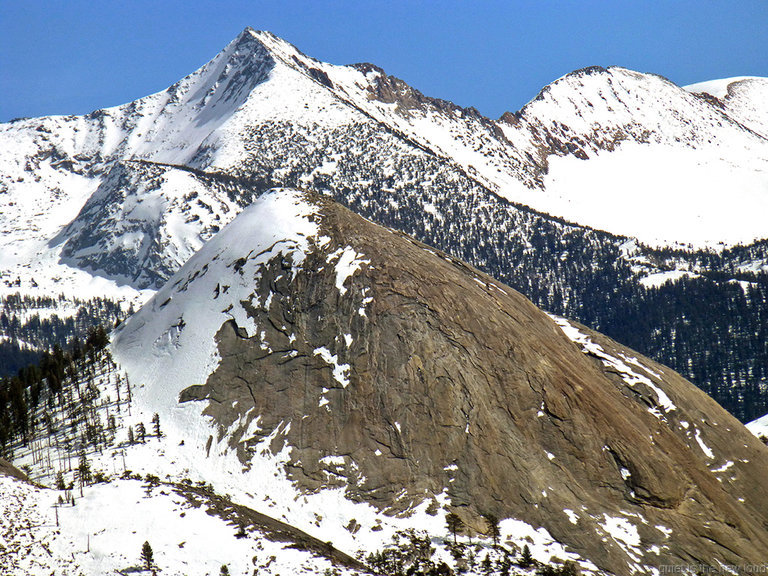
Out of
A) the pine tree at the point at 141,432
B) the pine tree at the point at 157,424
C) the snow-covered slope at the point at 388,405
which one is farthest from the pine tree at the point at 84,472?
the pine tree at the point at 157,424

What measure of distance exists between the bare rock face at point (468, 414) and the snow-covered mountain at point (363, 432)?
0.75 ft

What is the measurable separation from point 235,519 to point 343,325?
29.0 m

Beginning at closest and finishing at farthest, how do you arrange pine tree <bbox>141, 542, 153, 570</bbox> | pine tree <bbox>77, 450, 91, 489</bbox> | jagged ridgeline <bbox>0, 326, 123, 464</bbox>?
pine tree <bbox>141, 542, 153, 570</bbox>, pine tree <bbox>77, 450, 91, 489</bbox>, jagged ridgeline <bbox>0, 326, 123, 464</bbox>

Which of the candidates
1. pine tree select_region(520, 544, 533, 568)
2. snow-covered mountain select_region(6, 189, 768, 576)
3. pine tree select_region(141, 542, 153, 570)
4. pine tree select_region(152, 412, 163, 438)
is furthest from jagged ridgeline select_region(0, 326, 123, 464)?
pine tree select_region(520, 544, 533, 568)

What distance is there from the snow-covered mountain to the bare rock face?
230 mm

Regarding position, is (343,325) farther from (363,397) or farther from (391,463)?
(391,463)

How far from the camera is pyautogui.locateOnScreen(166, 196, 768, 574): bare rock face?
80.5 m

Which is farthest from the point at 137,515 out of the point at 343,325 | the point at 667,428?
the point at 667,428

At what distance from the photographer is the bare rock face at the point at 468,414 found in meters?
80.5

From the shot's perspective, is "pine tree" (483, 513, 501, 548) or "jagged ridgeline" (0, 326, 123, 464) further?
"jagged ridgeline" (0, 326, 123, 464)

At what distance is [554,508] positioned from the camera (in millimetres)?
79250

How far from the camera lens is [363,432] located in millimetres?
84938

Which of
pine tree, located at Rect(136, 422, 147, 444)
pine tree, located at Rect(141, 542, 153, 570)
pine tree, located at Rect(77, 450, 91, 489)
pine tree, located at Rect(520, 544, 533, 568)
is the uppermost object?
pine tree, located at Rect(136, 422, 147, 444)

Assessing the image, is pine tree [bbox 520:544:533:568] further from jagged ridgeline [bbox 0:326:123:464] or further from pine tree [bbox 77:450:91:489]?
jagged ridgeline [bbox 0:326:123:464]
